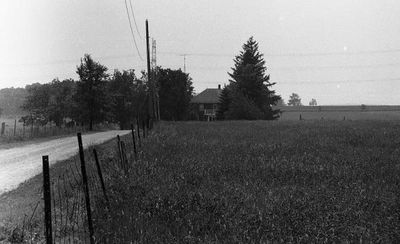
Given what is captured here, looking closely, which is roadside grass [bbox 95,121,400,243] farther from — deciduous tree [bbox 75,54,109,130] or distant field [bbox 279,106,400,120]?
distant field [bbox 279,106,400,120]

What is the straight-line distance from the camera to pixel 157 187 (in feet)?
29.1

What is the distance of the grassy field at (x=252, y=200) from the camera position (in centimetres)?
626

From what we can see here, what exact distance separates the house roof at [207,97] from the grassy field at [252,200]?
328 ft

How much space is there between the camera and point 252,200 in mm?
7953

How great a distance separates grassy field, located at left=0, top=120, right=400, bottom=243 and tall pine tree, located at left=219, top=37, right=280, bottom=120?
2194 inches

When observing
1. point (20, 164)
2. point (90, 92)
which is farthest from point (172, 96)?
point (20, 164)

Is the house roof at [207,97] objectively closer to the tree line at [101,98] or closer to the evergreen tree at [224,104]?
the tree line at [101,98]

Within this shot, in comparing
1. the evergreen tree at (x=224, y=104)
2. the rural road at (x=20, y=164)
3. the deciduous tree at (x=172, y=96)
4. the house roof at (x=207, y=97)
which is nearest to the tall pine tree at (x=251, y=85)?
the evergreen tree at (x=224, y=104)

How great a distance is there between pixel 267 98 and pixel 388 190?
67504 millimetres

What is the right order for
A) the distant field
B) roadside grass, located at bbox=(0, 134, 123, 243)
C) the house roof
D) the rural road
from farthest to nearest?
1. the house roof
2. the distant field
3. the rural road
4. roadside grass, located at bbox=(0, 134, 123, 243)

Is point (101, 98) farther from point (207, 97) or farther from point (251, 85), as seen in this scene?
point (207, 97)

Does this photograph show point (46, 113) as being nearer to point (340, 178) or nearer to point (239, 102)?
point (239, 102)

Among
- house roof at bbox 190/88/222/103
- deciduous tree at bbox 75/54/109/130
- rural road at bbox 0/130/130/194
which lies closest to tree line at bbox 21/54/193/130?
deciduous tree at bbox 75/54/109/130

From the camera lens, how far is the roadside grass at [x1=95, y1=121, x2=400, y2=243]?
6.25 metres
